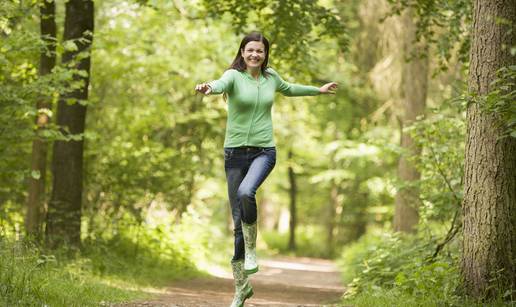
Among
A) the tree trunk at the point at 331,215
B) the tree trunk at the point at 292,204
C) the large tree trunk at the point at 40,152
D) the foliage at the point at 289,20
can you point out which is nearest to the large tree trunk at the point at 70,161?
the large tree trunk at the point at 40,152

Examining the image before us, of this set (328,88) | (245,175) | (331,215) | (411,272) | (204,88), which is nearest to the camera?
(204,88)

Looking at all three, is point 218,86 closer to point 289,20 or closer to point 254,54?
point 254,54

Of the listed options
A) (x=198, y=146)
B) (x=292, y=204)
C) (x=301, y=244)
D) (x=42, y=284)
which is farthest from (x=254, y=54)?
(x=301, y=244)

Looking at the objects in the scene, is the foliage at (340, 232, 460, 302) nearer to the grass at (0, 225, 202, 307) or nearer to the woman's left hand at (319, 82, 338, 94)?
the woman's left hand at (319, 82, 338, 94)

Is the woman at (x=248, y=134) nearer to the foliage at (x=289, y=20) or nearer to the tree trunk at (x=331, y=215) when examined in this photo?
the foliage at (x=289, y=20)

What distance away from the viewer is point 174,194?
1452 centimetres

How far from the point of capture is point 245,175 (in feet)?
20.3

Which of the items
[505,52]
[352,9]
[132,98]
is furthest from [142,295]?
[352,9]

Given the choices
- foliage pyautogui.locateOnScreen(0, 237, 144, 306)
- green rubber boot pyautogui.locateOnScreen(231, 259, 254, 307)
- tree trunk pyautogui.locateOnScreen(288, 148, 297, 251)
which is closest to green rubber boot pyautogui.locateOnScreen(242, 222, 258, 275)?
green rubber boot pyautogui.locateOnScreen(231, 259, 254, 307)

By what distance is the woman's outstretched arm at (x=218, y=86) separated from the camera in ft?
17.5

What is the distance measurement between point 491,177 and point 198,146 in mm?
12174

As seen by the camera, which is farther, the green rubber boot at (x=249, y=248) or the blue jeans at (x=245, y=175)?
the green rubber boot at (x=249, y=248)

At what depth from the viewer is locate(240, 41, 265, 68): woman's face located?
612cm

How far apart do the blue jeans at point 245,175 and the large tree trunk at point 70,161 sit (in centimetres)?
431
